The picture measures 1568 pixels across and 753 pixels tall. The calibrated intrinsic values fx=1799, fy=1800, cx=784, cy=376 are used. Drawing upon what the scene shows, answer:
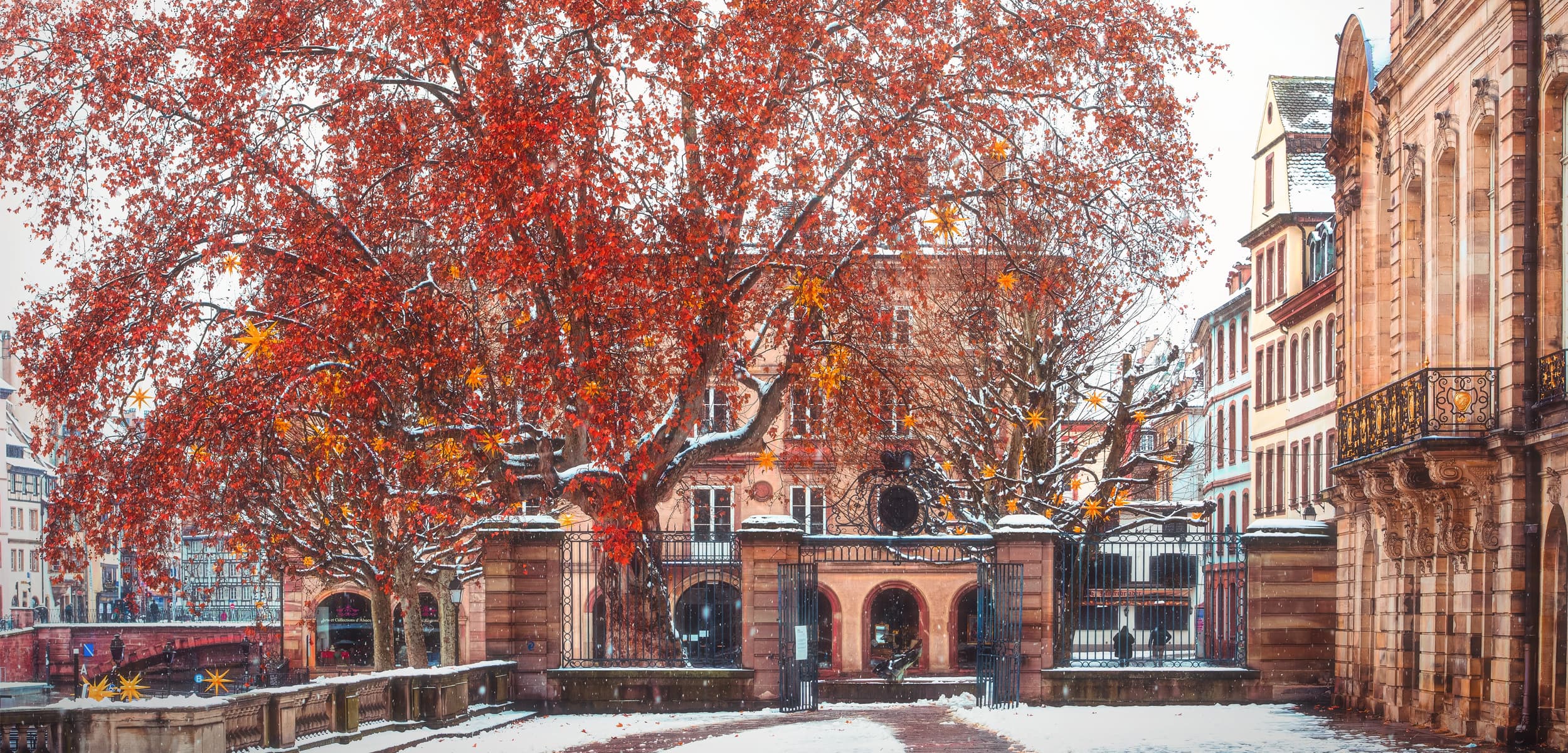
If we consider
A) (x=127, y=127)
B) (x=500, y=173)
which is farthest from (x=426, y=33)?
(x=127, y=127)

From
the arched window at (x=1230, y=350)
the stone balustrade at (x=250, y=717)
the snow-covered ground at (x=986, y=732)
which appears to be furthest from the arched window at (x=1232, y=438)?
the stone balustrade at (x=250, y=717)

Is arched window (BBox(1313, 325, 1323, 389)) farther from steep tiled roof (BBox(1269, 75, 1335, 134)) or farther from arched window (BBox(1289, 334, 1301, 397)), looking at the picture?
steep tiled roof (BBox(1269, 75, 1335, 134))

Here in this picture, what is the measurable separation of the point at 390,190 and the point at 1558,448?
15.5 meters

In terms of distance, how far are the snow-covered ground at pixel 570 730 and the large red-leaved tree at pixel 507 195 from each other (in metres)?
2.25

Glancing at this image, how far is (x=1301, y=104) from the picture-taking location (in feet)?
169

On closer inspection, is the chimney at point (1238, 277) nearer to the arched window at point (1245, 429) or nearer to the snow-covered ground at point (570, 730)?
the arched window at point (1245, 429)

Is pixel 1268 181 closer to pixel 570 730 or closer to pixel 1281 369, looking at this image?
pixel 1281 369

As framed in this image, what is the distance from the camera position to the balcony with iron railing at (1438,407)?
22.3 metres

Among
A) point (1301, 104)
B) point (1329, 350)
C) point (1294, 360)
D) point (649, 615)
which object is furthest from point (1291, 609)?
point (1294, 360)

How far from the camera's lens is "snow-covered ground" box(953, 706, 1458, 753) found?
1978 cm

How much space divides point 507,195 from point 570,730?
266 inches

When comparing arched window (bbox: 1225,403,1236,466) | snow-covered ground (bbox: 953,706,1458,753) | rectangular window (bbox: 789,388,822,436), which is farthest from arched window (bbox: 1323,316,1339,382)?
snow-covered ground (bbox: 953,706,1458,753)

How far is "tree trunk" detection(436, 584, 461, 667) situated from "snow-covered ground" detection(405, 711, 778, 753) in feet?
61.4

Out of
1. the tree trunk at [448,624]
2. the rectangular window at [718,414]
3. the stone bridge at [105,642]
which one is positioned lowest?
the stone bridge at [105,642]
